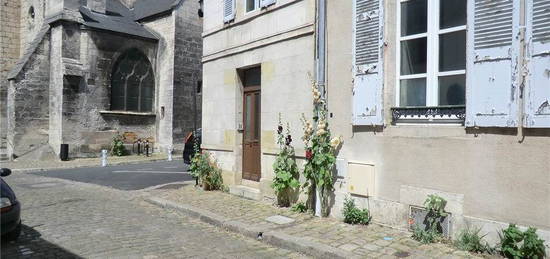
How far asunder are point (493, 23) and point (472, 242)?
2.33 meters

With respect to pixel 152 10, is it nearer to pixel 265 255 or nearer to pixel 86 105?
pixel 86 105

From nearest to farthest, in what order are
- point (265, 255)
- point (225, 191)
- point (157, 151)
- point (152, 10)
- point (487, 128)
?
point (487, 128), point (265, 255), point (225, 191), point (157, 151), point (152, 10)

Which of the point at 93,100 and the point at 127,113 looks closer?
the point at 93,100

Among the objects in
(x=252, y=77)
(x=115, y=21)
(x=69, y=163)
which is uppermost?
(x=115, y=21)

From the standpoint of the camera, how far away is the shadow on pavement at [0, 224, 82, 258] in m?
5.00

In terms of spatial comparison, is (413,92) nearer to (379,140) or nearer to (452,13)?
(379,140)

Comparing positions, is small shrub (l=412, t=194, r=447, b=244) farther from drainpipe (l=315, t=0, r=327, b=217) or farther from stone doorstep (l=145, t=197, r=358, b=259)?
drainpipe (l=315, t=0, r=327, b=217)

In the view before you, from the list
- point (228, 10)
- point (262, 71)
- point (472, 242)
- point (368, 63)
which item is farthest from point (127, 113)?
point (472, 242)

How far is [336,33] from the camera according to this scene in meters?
6.46

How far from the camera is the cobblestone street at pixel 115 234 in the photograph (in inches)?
203

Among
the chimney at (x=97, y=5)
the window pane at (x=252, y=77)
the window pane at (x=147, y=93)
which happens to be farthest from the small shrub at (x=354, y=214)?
the chimney at (x=97, y=5)

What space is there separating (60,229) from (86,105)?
14140 millimetres

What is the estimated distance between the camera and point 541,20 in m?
4.15

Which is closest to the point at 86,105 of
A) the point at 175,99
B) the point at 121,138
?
the point at 121,138
